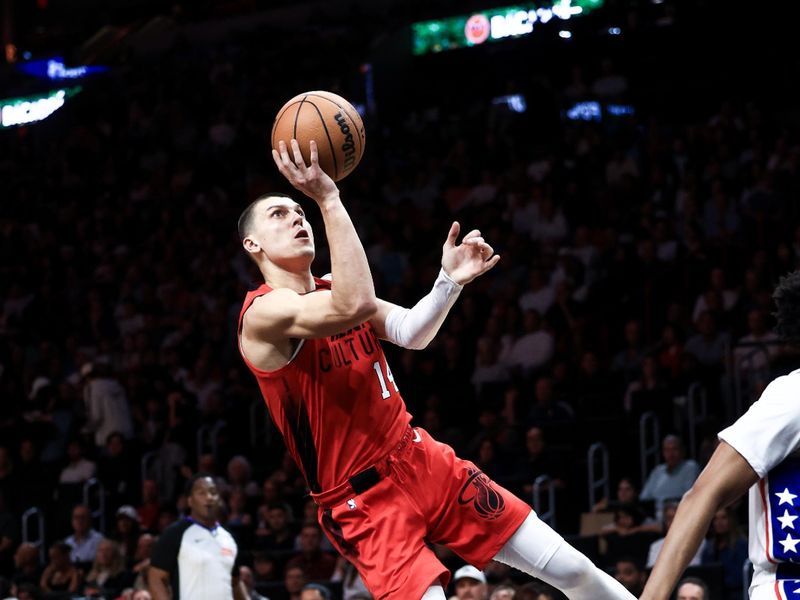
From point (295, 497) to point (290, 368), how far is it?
828cm

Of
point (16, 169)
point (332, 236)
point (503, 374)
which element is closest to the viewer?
point (332, 236)

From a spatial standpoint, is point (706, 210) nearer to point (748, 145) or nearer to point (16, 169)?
point (748, 145)

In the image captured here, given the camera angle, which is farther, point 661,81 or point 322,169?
point 661,81

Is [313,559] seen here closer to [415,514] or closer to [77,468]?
[77,468]

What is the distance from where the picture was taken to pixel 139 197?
1997 cm

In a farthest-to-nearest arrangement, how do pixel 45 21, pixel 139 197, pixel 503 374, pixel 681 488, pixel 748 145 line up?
1. pixel 45 21
2. pixel 139 197
3. pixel 748 145
4. pixel 503 374
5. pixel 681 488

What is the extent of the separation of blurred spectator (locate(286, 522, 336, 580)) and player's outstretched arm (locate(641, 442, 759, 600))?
827 centimetres

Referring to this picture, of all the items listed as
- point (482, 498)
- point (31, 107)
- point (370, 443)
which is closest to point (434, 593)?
point (482, 498)

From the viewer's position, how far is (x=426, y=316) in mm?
5203

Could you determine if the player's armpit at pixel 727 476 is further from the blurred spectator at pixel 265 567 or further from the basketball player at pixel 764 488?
the blurred spectator at pixel 265 567

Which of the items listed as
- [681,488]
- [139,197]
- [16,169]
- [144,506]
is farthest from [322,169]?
[16,169]

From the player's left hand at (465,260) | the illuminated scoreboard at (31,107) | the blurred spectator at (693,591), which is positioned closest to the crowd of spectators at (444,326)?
the blurred spectator at (693,591)

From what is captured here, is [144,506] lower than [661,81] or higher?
lower

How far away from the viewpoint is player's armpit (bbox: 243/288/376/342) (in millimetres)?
4852
